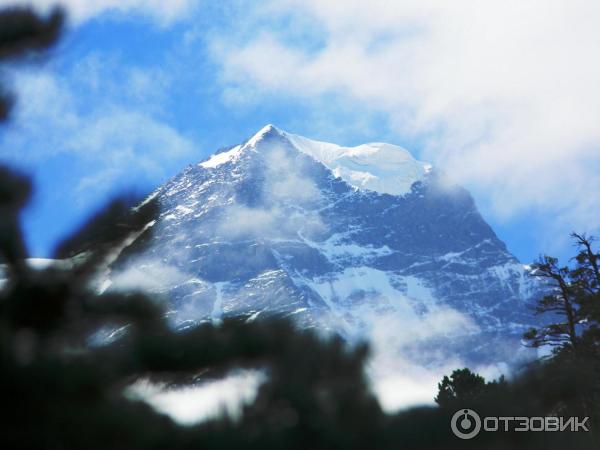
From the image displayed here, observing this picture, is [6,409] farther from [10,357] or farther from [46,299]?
[46,299]

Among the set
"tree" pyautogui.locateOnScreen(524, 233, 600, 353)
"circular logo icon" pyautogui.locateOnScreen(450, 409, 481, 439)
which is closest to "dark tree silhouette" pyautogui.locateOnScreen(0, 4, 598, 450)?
"circular logo icon" pyautogui.locateOnScreen(450, 409, 481, 439)

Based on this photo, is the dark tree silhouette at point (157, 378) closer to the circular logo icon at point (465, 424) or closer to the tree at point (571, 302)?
the circular logo icon at point (465, 424)

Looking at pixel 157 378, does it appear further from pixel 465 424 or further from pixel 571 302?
pixel 571 302

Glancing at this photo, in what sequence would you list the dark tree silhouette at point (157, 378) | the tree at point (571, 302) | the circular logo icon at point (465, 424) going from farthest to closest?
the tree at point (571, 302) → the circular logo icon at point (465, 424) → the dark tree silhouette at point (157, 378)

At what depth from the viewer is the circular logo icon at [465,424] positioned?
1.48 meters

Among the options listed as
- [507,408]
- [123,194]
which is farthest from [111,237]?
[507,408]

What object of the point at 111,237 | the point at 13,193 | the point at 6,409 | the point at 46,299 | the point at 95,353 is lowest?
the point at 6,409

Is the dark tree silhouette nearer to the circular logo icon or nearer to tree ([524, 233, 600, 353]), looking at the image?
the circular logo icon

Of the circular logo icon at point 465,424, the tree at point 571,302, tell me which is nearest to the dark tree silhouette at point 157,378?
the circular logo icon at point 465,424

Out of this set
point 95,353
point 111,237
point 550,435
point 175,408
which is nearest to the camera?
point 95,353

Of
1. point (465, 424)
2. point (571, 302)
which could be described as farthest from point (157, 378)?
point (571, 302)

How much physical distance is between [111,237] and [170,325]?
244 millimetres

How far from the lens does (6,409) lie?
1207mm

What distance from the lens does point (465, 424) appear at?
156cm
